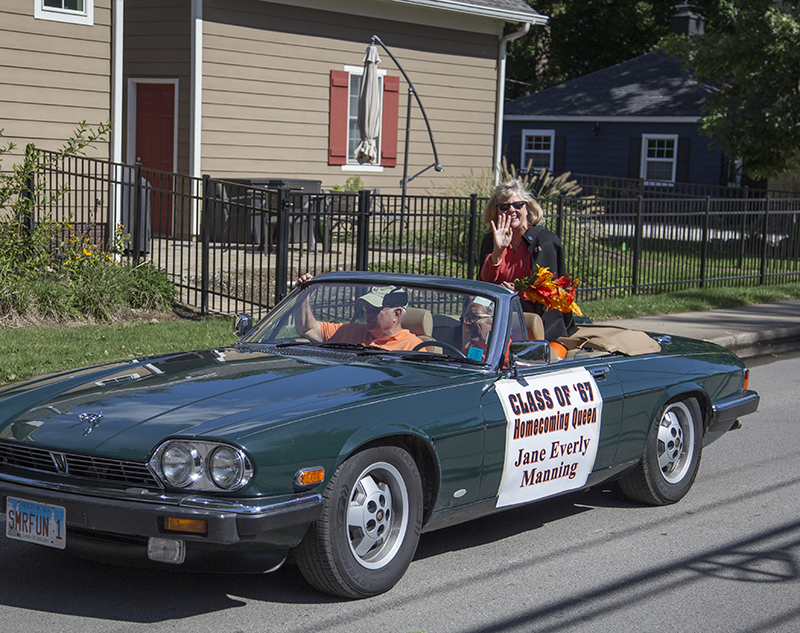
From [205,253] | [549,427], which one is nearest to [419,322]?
[549,427]

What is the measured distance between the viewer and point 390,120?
19906 millimetres

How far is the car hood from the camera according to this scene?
415 cm

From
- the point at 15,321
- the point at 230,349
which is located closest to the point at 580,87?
the point at 15,321

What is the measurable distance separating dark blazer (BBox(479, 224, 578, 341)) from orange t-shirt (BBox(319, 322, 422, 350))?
1233 mm

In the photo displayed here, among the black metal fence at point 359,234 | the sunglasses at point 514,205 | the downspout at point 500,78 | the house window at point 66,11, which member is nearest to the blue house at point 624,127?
the downspout at point 500,78

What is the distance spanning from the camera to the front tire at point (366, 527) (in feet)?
13.9

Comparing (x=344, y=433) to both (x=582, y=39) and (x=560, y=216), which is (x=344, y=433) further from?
(x=582, y=39)

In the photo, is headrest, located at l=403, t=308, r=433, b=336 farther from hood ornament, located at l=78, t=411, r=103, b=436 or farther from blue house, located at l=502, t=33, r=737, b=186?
blue house, located at l=502, t=33, r=737, b=186

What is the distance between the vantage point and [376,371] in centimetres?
496

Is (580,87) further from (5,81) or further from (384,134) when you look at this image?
(5,81)

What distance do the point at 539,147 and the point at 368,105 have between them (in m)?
18.0

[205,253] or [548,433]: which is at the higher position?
[205,253]

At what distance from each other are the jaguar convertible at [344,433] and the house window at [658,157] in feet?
86.9

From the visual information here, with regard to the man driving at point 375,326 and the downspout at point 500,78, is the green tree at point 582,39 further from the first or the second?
the man driving at point 375,326
